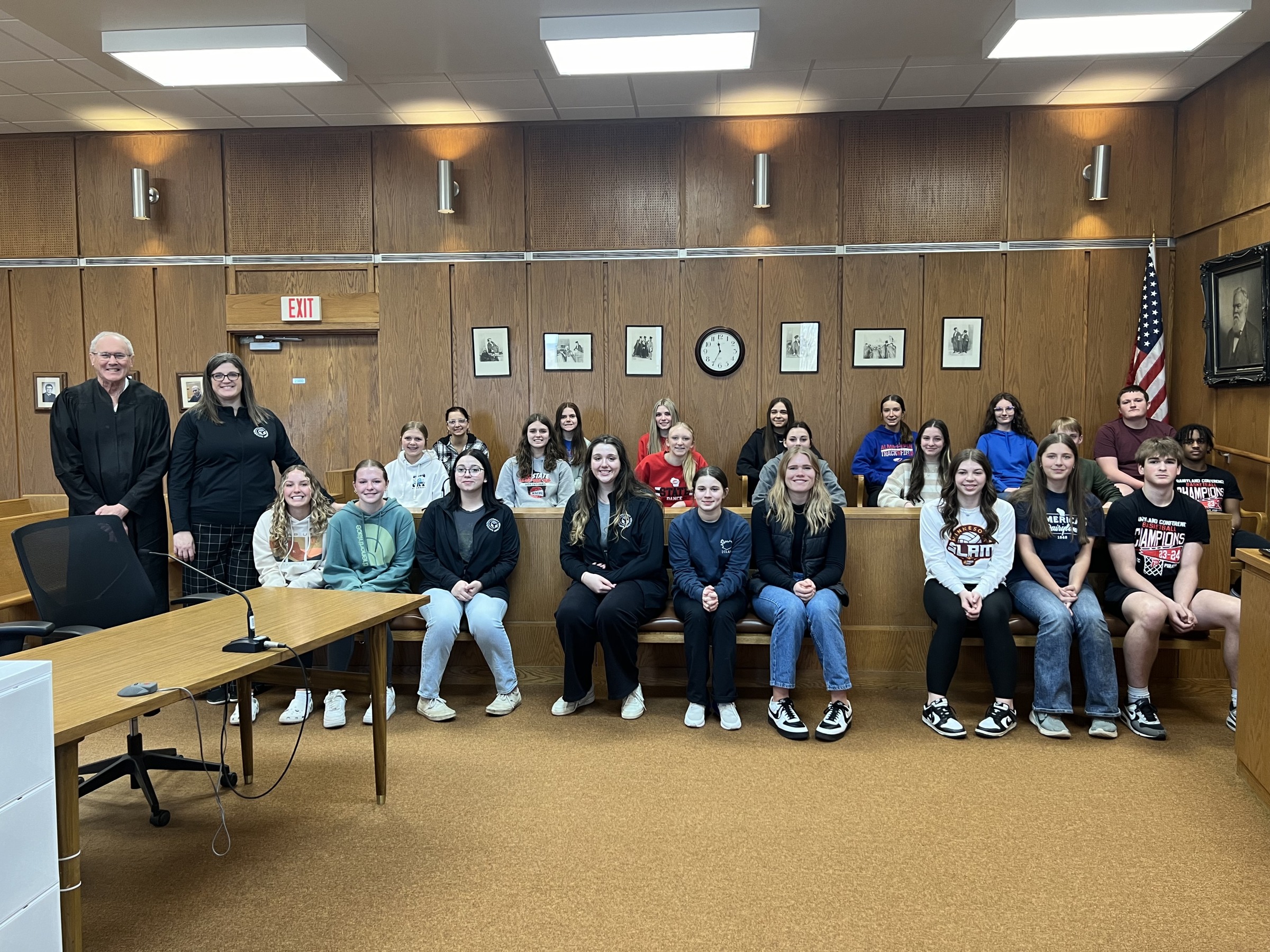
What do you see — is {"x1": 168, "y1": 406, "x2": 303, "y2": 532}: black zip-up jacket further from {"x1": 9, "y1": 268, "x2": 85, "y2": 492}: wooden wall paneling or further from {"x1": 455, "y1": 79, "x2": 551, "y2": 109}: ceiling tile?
{"x1": 9, "y1": 268, "x2": 85, "y2": 492}: wooden wall paneling

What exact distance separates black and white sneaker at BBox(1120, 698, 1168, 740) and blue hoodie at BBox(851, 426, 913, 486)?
2.78 m

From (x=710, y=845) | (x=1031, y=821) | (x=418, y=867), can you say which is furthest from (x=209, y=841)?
(x=1031, y=821)

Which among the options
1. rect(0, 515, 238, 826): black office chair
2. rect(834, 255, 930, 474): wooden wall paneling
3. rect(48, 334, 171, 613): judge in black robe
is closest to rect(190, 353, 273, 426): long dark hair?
rect(48, 334, 171, 613): judge in black robe

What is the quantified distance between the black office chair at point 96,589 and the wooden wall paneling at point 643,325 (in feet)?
15.0

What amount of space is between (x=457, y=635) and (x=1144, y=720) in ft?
10.9

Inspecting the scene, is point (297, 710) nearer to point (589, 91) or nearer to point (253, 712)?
point (253, 712)

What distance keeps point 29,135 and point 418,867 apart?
795 centimetres

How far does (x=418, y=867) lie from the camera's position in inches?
105

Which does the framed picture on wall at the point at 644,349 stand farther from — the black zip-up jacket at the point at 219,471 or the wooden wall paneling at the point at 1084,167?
the black zip-up jacket at the point at 219,471

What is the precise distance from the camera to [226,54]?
5309 mm

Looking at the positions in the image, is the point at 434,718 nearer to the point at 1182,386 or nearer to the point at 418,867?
the point at 418,867

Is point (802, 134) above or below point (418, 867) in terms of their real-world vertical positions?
above

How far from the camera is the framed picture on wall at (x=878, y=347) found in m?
7.02

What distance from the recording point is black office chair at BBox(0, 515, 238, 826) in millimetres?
2959
